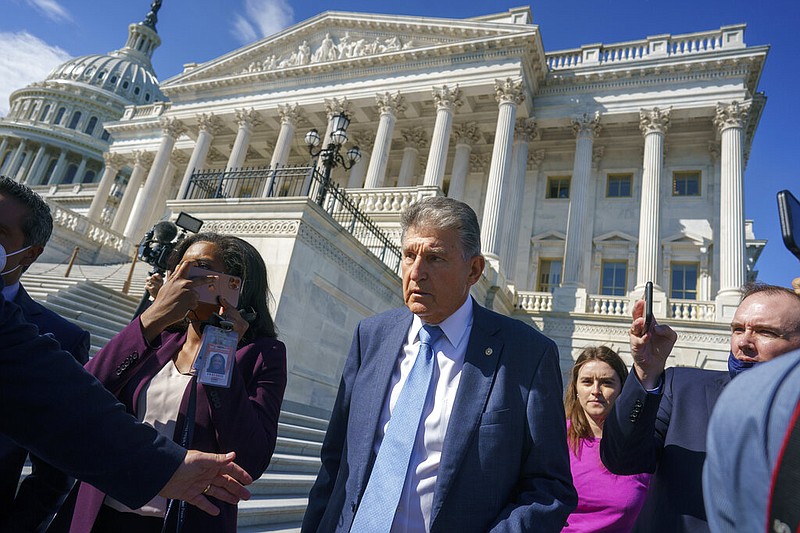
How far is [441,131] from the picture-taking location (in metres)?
22.3

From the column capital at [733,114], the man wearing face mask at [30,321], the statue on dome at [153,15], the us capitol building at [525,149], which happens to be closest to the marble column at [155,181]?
the us capitol building at [525,149]

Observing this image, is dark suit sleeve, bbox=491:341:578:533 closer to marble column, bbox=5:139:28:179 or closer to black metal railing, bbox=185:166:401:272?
black metal railing, bbox=185:166:401:272

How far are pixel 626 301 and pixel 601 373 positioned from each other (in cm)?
1771

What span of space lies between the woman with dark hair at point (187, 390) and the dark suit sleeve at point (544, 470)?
1.12 m

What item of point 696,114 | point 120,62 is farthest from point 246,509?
point 120,62

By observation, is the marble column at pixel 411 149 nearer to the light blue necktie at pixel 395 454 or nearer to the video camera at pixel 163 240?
the video camera at pixel 163 240

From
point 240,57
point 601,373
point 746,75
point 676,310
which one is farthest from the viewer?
point 240,57

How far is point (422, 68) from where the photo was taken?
24.4 m

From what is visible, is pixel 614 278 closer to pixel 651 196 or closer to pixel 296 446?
pixel 651 196

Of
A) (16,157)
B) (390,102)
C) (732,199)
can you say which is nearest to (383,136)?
(390,102)

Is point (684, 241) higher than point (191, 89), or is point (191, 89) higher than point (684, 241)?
point (191, 89)

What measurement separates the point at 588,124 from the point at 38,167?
79.4m

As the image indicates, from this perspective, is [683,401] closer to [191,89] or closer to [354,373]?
[354,373]

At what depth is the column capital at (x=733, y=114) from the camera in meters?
20.5
